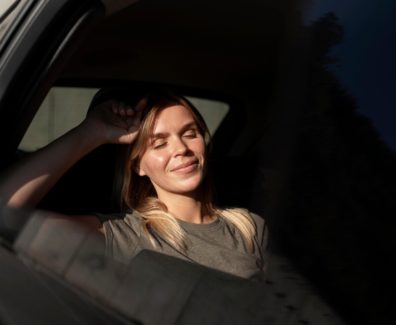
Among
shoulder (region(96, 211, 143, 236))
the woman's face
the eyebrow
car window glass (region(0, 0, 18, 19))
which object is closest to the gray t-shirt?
shoulder (region(96, 211, 143, 236))

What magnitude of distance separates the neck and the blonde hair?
0.07ft

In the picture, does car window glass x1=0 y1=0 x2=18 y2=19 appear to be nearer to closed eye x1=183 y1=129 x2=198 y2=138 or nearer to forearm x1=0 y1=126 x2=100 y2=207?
forearm x1=0 y1=126 x2=100 y2=207

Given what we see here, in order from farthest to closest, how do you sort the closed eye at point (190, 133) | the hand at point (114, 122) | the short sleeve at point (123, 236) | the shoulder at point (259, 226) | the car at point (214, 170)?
the closed eye at point (190, 133), the hand at point (114, 122), the short sleeve at point (123, 236), the shoulder at point (259, 226), the car at point (214, 170)

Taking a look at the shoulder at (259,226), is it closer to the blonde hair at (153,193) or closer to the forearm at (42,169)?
the blonde hair at (153,193)

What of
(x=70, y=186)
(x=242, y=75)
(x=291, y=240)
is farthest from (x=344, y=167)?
(x=242, y=75)

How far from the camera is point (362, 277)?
1266mm

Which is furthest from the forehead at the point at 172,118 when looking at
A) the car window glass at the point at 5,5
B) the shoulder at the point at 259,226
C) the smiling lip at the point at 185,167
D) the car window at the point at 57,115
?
the car window glass at the point at 5,5

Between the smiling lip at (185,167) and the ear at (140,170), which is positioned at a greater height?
the smiling lip at (185,167)

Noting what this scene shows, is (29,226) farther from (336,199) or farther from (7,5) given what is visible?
(336,199)

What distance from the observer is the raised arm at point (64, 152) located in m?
1.97

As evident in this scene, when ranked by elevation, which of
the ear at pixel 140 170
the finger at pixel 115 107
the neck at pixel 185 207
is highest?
the finger at pixel 115 107

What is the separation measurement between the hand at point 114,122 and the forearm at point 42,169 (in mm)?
30

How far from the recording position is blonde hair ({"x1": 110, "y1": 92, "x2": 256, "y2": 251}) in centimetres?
214

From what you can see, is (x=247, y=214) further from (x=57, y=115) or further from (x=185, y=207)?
(x=57, y=115)
